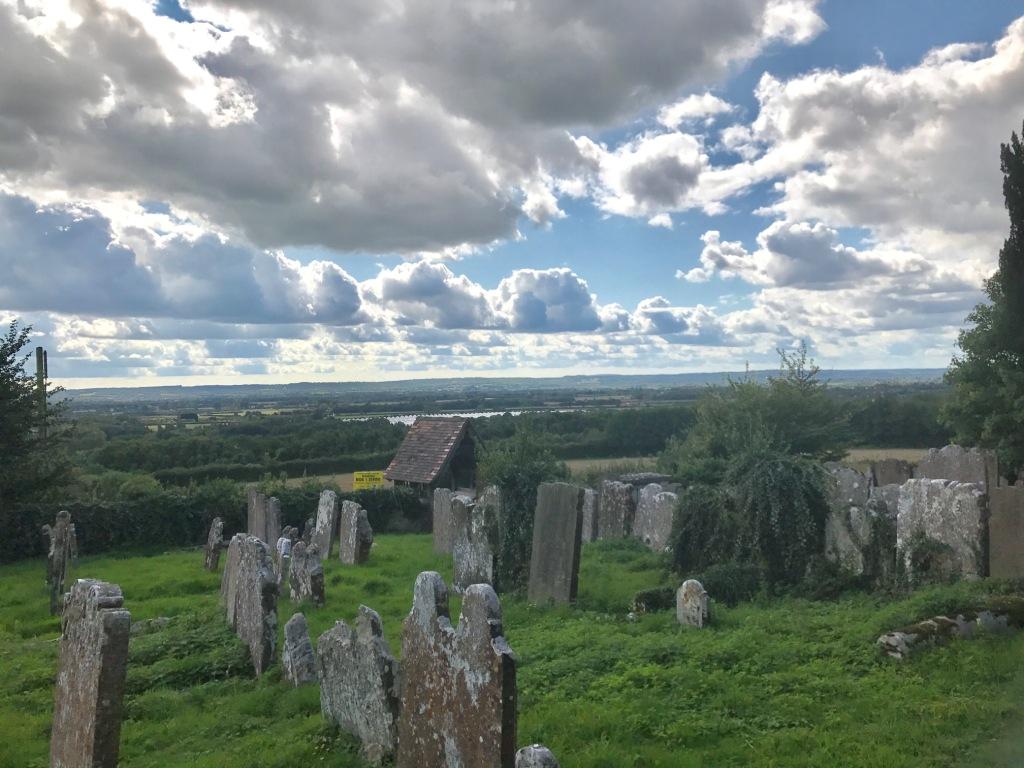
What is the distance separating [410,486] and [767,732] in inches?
901

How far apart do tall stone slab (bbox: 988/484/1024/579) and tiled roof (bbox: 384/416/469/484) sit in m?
19.0

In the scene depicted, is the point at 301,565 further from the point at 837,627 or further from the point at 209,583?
the point at 837,627

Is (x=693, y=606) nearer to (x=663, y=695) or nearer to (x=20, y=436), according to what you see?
(x=663, y=695)

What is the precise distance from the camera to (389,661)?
6797 millimetres

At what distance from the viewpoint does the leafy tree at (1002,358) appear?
20500 millimetres

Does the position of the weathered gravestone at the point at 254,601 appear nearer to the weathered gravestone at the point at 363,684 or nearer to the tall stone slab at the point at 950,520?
the weathered gravestone at the point at 363,684

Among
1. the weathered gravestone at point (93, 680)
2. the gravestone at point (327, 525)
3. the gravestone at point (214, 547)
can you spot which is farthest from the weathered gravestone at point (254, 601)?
the gravestone at point (327, 525)

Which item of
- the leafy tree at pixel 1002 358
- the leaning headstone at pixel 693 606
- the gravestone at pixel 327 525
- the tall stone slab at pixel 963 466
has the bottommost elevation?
the gravestone at pixel 327 525

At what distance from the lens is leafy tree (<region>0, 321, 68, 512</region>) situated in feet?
70.0

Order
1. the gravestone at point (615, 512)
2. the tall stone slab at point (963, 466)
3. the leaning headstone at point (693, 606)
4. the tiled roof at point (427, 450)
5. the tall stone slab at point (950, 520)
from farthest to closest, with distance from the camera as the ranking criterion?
the tiled roof at point (427, 450) < the gravestone at point (615, 512) < the tall stone slab at point (963, 466) < the tall stone slab at point (950, 520) < the leaning headstone at point (693, 606)

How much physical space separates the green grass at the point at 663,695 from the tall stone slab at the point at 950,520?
1.50m

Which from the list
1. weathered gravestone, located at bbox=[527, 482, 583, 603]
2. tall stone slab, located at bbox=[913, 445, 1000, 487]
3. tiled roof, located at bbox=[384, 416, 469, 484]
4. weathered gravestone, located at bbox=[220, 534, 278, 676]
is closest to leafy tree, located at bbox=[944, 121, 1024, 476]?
tall stone slab, located at bbox=[913, 445, 1000, 487]

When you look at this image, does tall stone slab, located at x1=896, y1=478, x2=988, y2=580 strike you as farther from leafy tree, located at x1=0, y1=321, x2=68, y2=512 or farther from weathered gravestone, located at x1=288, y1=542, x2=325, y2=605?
leafy tree, located at x1=0, y1=321, x2=68, y2=512

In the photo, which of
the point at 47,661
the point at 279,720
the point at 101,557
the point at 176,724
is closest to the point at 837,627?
the point at 279,720
